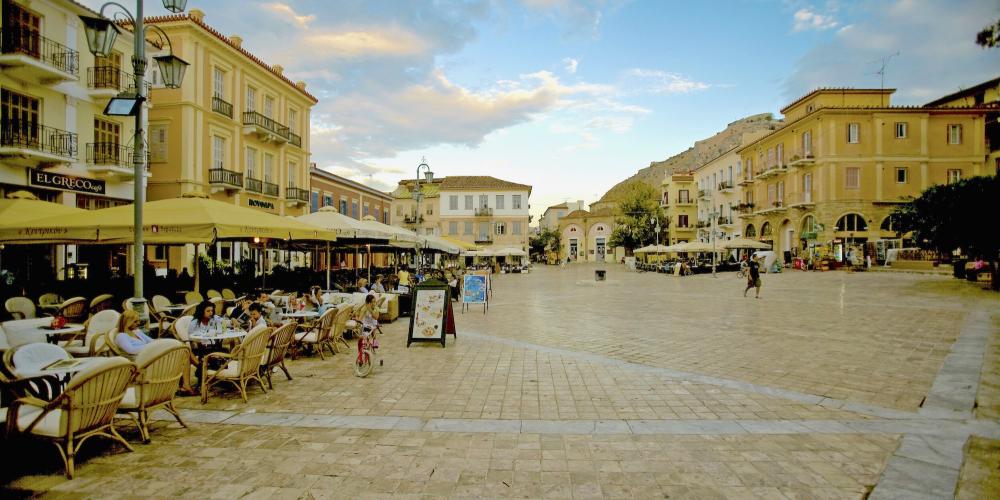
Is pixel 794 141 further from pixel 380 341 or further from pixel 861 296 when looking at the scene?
pixel 380 341

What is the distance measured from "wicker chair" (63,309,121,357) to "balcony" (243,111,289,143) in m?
19.5

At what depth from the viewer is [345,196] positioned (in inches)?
1438

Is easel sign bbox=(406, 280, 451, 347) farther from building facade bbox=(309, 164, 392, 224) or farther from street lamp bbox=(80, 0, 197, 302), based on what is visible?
building facade bbox=(309, 164, 392, 224)

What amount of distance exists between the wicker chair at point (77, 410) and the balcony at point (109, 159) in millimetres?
15890

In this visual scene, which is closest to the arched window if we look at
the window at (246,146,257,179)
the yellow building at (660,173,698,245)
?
the yellow building at (660,173,698,245)

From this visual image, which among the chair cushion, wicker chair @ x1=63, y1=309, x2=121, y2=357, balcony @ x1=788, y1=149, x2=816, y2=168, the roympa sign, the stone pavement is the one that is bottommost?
the stone pavement

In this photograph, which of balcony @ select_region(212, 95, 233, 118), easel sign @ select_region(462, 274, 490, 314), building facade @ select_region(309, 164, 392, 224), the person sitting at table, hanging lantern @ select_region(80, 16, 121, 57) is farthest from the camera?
building facade @ select_region(309, 164, 392, 224)

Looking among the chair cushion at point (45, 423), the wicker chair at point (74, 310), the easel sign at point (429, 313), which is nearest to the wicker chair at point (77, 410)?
the chair cushion at point (45, 423)

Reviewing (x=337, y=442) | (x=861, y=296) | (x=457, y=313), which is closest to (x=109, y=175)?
(x=457, y=313)

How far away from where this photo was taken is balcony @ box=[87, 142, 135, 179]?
16359 millimetres

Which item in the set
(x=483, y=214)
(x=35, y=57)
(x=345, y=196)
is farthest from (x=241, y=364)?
(x=483, y=214)

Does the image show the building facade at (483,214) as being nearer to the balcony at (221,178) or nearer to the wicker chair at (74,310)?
the balcony at (221,178)

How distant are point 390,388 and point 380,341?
3441 mm

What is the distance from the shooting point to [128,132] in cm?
1789
